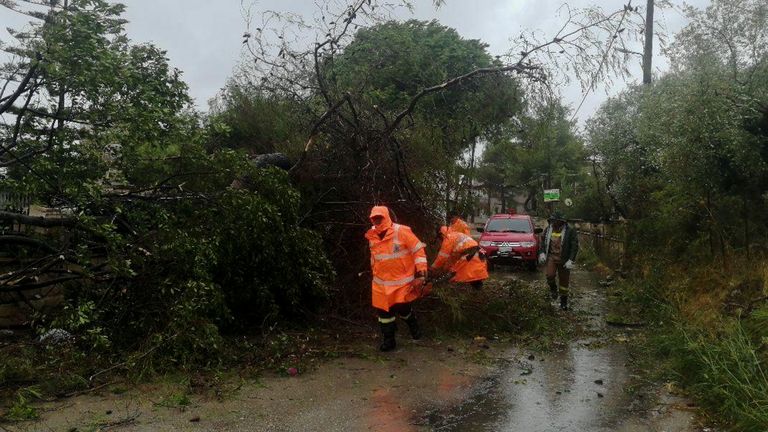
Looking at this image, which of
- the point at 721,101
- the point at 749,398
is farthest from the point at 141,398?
the point at 721,101

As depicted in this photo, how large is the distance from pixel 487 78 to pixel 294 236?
3798 mm

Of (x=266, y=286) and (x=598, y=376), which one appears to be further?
(x=266, y=286)

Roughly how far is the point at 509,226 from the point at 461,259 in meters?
9.97

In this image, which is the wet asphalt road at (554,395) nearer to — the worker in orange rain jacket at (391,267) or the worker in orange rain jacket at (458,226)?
the worker in orange rain jacket at (391,267)

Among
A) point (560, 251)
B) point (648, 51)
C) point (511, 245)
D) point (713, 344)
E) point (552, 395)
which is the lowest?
point (552, 395)

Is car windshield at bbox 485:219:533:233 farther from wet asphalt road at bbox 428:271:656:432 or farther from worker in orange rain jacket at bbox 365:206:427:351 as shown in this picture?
worker in orange rain jacket at bbox 365:206:427:351

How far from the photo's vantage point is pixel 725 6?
1148cm

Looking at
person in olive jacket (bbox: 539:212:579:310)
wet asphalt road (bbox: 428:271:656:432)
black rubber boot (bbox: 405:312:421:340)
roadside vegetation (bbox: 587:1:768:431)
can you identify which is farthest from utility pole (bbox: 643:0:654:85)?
black rubber boot (bbox: 405:312:421:340)

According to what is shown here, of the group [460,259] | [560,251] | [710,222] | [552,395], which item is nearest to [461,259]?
[460,259]

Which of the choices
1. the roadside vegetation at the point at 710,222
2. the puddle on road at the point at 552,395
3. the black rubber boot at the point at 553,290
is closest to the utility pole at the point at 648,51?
the roadside vegetation at the point at 710,222

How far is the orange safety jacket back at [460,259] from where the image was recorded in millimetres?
7516

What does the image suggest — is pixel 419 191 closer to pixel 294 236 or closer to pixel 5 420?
pixel 294 236

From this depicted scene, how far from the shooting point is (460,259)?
765cm

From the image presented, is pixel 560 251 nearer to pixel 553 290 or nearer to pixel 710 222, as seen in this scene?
pixel 553 290
